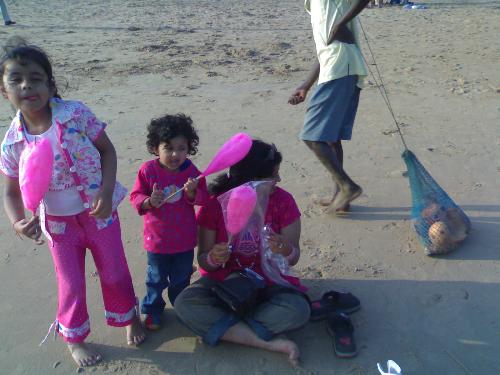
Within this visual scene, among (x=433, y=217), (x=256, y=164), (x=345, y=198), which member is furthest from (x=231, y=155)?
(x=433, y=217)

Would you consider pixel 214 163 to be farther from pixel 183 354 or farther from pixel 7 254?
pixel 7 254

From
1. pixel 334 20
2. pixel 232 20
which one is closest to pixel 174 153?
pixel 334 20

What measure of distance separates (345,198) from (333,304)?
44.6 inches

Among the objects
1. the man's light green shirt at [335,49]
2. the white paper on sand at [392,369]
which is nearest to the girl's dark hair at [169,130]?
the man's light green shirt at [335,49]

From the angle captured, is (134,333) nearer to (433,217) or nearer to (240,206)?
(240,206)

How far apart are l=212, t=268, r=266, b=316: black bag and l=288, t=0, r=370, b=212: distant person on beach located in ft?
4.35

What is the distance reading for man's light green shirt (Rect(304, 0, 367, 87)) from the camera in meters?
3.49

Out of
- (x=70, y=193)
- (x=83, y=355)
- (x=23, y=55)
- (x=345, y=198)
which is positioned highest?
(x=23, y=55)

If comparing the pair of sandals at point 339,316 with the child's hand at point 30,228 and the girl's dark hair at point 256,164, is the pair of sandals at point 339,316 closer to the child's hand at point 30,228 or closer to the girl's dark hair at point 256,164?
the girl's dark hair at point 256,164

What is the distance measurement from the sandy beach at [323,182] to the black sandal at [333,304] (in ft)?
0.19

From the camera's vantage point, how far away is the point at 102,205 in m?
2.35

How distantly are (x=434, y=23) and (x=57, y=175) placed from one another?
42.9 feet

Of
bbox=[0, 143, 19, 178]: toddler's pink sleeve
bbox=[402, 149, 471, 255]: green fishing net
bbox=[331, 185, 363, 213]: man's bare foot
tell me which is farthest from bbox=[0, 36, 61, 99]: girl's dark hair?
bbox=[402, 149, 471, 255]: green fishing net

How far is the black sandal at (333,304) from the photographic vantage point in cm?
280
